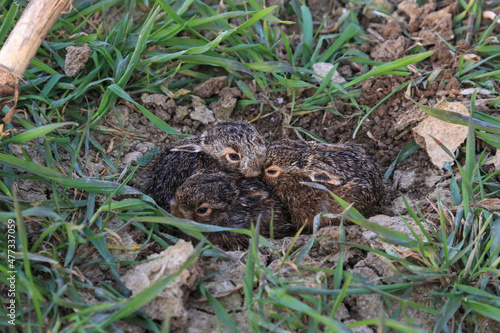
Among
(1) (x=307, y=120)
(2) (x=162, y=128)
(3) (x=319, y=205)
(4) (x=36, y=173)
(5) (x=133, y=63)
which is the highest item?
(5) (x=133, y=63)

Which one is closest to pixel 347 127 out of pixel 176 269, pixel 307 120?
pixel 307 120

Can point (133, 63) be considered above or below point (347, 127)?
above

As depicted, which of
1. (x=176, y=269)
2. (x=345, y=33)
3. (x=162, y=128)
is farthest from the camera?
(x=345, y=33)

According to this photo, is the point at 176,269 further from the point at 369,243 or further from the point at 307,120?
the point at 307,120

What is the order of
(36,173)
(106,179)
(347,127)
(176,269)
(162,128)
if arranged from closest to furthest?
(176,269), (36,173), (106,179), (162,128), (347,127)

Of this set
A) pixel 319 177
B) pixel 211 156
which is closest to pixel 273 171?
pixel 319 177

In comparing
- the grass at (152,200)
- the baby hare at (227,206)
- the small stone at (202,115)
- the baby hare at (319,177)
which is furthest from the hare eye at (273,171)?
the small stone at (202,115)
